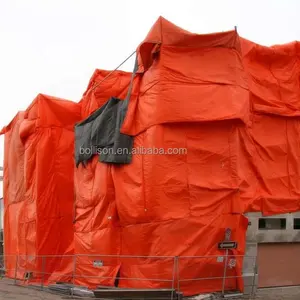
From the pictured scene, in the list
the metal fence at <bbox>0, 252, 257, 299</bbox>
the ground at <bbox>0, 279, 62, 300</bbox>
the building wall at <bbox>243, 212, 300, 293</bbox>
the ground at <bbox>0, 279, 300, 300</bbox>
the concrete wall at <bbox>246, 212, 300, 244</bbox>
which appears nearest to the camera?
the metal fence at <bbox>0, 252, 257, 299</bbox>

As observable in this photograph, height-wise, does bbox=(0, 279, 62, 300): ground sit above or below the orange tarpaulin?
below

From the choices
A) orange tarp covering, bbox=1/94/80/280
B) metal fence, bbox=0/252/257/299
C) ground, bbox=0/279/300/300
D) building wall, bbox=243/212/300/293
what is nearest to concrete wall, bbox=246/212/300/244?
building wall, bbox=243/212/300/293

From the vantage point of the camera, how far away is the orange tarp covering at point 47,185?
1412 cm

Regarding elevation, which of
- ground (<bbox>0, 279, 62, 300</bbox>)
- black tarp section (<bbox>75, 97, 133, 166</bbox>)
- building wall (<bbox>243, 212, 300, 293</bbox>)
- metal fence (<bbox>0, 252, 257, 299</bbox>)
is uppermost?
black tarp section (<bbox>75, 97, 133, 166</bbox>)

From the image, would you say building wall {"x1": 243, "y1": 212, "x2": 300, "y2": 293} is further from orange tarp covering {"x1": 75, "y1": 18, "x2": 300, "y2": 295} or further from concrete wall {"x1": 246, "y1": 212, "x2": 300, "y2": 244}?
orange tarp covering {"x1": 75, "y1": 18, "x2": 300, "y2": 295}

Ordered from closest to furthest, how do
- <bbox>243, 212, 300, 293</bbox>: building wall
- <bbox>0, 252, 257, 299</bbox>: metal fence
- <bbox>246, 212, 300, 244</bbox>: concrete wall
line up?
<bbox>0, 252, 257, 299</bbox>: metal fence, <bbox>243, 212, 300, 293</bbox>: building wall, <bbox>246, 212, 300, 244</bbox>: concrete wall

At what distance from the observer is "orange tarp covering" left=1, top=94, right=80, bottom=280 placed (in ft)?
46.3

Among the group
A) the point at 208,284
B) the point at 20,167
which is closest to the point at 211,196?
the point at 208,284

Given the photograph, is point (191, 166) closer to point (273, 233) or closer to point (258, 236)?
point (258, 236)

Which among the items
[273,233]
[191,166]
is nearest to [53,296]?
[191,166]

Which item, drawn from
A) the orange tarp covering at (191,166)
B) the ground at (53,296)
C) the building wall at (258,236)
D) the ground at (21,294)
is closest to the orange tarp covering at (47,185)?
the ground at (21,294)

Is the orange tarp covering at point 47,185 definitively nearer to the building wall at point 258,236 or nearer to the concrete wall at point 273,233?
the building wall at point 258,236

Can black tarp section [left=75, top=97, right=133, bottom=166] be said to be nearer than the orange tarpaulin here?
No

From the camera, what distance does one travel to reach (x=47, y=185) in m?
14.2
